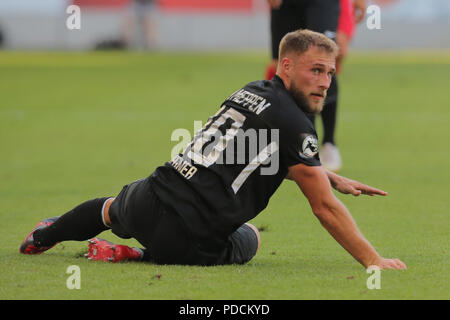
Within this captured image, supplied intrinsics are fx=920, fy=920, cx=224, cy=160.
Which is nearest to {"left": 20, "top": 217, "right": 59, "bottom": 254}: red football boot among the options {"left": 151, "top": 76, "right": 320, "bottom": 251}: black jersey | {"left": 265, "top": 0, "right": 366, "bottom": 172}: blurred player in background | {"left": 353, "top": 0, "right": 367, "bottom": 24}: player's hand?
Result: {"left": 151, "top": 76, "right": 320, "bottom": 251}: black jersey

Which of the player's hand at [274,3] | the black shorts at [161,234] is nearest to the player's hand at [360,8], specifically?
the player's hand at [274,3]

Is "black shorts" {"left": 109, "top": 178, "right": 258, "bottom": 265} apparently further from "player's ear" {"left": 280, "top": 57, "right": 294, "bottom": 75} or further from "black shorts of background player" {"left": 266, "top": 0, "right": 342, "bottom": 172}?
"black shorts of background player" {"left": 266, "top": 0, "right": 342, "bottom": 172}

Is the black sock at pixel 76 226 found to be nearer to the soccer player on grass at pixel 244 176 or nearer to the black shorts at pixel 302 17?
the soccer player on grass at pixel 244 176

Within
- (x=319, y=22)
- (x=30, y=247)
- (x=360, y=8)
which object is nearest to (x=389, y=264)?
(x=30, y=247)

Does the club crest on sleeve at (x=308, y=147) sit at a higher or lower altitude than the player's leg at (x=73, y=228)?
higher

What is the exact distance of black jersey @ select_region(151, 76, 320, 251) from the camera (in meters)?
4.32

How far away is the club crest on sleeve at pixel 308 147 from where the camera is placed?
14.1 feet

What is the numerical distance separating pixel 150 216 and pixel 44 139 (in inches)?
266

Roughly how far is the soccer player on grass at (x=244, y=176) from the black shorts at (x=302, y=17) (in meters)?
3.24

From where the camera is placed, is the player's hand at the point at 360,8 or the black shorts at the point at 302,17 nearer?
the black shorts at the point at 302,17

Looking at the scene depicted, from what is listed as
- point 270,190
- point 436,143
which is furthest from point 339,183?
point 436,143

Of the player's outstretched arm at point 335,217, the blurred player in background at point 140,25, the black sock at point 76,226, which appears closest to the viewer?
the player's outstretched arm at point 335,217

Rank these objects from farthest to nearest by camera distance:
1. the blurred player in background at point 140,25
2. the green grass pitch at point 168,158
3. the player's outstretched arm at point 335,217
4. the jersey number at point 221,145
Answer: the blurred player in background at point 140,25, the jersey number at point 221,145, the player's outstretched arm at point 335,217, the green grass pitch at point 168,158

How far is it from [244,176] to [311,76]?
58 centimetres
